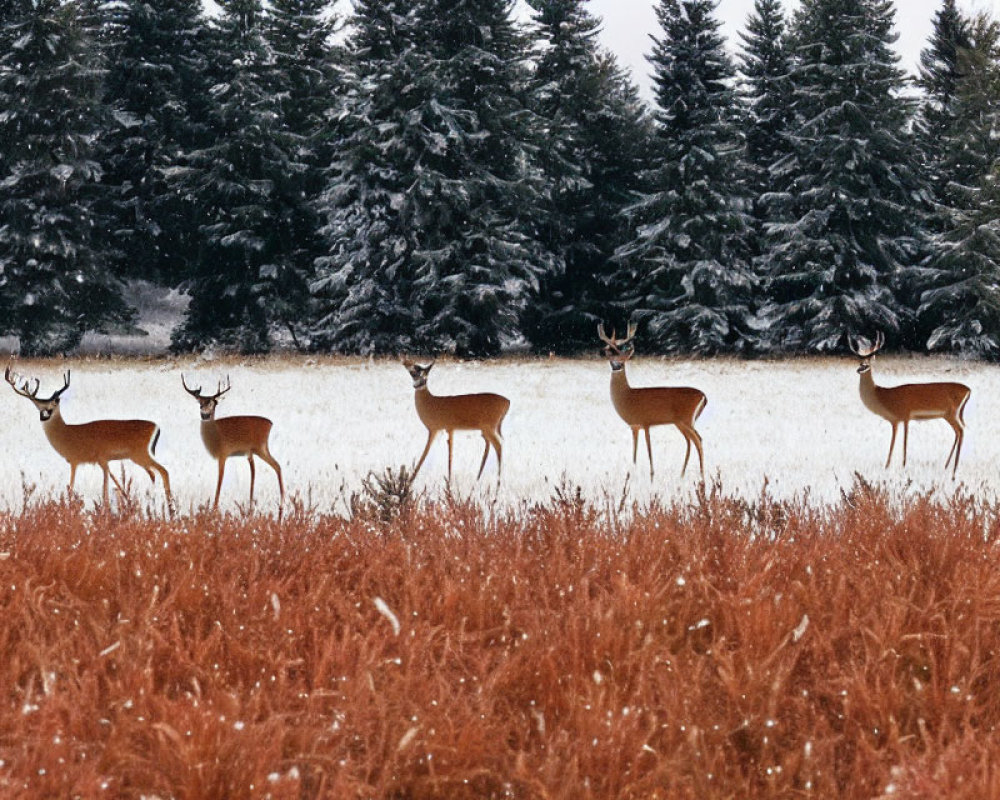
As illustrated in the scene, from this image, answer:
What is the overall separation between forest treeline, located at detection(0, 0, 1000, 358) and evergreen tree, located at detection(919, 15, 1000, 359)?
8 cm

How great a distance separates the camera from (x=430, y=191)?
82.6 feet

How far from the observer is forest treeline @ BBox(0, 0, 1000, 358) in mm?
26094

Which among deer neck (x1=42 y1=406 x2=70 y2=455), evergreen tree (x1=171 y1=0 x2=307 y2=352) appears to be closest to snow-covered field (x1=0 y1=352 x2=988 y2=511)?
deer neck (x1=42 y1=406 x2=70 y2=455)

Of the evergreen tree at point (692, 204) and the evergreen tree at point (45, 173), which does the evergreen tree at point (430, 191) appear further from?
the evergreen tree at point (45, 173)

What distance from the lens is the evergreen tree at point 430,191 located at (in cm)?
2553

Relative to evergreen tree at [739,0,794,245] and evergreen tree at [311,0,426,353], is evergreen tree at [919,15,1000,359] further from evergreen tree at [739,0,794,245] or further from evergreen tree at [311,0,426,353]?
evergreen tree at [311,0,426,353]

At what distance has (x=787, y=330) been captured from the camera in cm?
2853

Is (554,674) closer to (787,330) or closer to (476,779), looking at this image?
(476,779)

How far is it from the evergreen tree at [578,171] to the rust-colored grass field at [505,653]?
24.3 m

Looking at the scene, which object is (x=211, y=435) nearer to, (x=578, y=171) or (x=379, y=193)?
(x=379, y=193)

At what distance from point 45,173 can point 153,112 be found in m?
6.02

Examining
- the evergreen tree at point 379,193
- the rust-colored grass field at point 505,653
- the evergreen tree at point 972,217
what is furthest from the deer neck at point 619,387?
the evergreen tree at point 972,217

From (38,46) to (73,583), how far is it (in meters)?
26.5

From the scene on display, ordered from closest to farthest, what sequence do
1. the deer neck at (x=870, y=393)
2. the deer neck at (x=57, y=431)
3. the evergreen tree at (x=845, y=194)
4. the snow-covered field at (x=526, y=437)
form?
the deer neck at (x=57, y=431) → the snow-covered field at (x=526, y=437) → the deer neck at (x=870, y=393) → the evergreen tree at (x=845, y=194)
